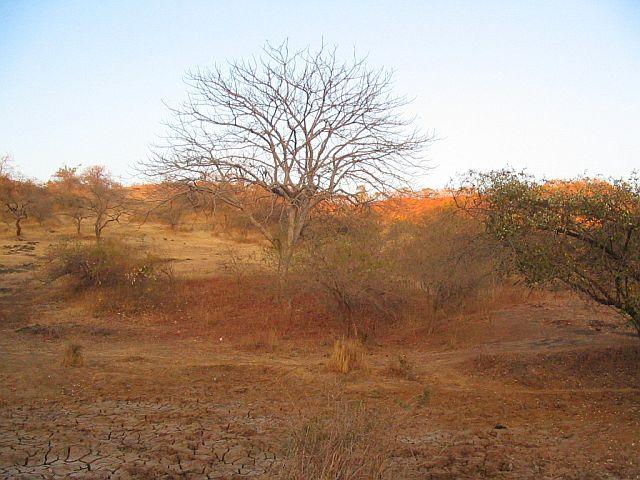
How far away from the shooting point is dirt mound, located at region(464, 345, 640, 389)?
8.42 meters

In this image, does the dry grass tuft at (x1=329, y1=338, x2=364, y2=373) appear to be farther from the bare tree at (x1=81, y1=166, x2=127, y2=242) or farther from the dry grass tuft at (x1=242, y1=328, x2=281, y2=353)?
the bare tree at (x1=81, y1=166, x2=127, y2=242)

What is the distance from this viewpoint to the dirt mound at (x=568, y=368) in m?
8.42

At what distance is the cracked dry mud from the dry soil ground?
0.02 m

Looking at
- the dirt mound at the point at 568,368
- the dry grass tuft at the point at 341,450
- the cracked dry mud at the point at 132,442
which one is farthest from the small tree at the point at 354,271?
the dry grass tuft at the point at 341,450

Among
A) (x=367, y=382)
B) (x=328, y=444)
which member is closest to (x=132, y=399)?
(x=367, y=382)

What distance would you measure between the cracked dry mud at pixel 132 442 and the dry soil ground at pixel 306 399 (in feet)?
0.06

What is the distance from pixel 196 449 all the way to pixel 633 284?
236 inches

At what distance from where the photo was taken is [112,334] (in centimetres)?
1285

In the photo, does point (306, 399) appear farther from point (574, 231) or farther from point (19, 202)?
point (19, 202)

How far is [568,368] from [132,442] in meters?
6.66

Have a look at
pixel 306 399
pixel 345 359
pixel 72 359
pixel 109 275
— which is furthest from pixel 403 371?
pixel 109 275

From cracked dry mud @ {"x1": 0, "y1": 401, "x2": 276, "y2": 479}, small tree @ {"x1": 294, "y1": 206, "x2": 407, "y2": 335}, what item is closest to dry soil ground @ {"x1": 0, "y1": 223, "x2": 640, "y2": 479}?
cracked dry mud @ {"x1": 0, "y1": 401, "x2": 276, "y2": 479}

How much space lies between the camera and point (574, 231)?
24.8 feet

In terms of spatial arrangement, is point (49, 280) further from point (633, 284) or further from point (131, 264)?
point (633, 284)
